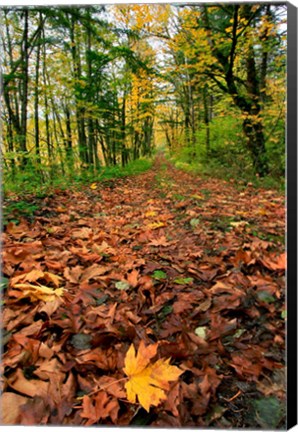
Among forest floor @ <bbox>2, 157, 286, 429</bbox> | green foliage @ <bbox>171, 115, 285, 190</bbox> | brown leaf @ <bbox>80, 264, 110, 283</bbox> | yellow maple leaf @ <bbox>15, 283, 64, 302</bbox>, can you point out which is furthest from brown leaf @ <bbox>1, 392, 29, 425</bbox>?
green foliage @ <bbox>171, 115, 285, 190</bbox>

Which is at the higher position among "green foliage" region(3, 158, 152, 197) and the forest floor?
"green foliage" region(3, 158, 152, 197)

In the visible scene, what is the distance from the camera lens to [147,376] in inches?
33.7

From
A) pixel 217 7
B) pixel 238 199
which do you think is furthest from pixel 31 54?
pixel 238 199

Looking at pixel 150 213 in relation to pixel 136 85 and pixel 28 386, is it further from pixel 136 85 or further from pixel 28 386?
pixel 28 386

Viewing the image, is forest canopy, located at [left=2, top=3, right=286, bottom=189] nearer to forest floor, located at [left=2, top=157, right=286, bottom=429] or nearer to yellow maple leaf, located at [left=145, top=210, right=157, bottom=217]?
forest floor, located at [left=2, top=157, right=286, bottom=429]

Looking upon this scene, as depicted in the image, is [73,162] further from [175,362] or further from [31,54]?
[175,362]

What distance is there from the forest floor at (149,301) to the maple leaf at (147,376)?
2 cm

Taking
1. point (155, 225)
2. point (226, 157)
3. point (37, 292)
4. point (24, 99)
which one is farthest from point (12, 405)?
point (226, 157)

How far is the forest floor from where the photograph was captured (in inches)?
31.7

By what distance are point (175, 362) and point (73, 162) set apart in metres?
0.94

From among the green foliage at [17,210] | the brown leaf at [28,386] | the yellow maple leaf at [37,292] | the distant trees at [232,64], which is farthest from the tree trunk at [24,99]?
the brown leaf at [28,386]

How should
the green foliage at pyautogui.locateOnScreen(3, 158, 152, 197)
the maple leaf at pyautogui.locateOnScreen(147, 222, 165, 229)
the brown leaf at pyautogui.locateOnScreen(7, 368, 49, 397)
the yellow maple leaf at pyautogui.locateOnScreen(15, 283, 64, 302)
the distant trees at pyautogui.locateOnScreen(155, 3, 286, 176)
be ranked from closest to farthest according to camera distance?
the brown leaf at pyautogui.locateOnScreen(7, 368, 49, 397) < the yellow maple leaf at pyautogui.locateOnScreen(15, 283, 64, 302) < the distant trees at pyautogui.locateOnScreen(155, 3, 286, 176) < the green foliage at pyautogui.locateOnScreen(3, 158, 152, 197) < the maple leaf at pyautogui.locateOnScreen(147, 222, 165, 229)

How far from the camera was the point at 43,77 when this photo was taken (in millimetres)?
1209

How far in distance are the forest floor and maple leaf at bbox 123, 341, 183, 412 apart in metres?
0.02
